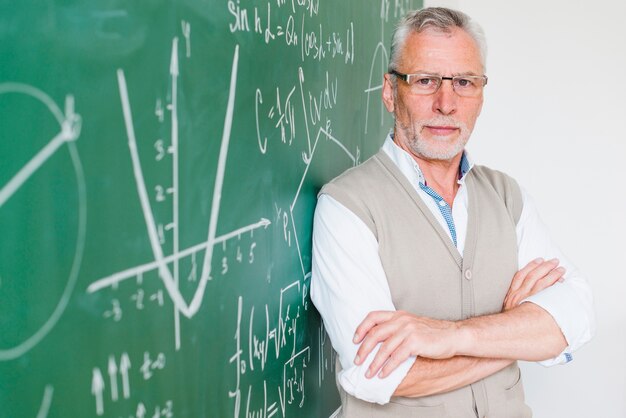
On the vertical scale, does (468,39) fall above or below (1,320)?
above

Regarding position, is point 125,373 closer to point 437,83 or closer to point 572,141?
point 437,83

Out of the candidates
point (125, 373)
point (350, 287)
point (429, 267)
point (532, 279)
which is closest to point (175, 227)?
point (125, 373)

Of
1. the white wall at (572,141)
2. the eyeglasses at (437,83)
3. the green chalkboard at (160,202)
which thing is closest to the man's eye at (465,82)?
the eyeglasses at (437,83)

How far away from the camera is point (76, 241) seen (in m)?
0.81

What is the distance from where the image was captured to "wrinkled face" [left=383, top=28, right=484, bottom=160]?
1.66 m

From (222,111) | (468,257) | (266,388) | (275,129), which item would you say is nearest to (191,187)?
(222,111)

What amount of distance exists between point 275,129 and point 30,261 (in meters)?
0.71

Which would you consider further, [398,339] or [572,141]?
[572,141]

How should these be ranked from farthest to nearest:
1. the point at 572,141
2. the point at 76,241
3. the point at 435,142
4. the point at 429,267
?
the point at 572,141
the point at 435,142
the point at 429,267
the point at 76,241

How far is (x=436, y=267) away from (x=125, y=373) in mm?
839

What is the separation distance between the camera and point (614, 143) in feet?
9.39

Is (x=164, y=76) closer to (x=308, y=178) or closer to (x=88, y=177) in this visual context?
(x=88, y=177)

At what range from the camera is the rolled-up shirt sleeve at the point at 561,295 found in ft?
5.24

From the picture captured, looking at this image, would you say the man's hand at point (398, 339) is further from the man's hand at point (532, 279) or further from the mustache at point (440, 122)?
the mustache at point (440, 122)
